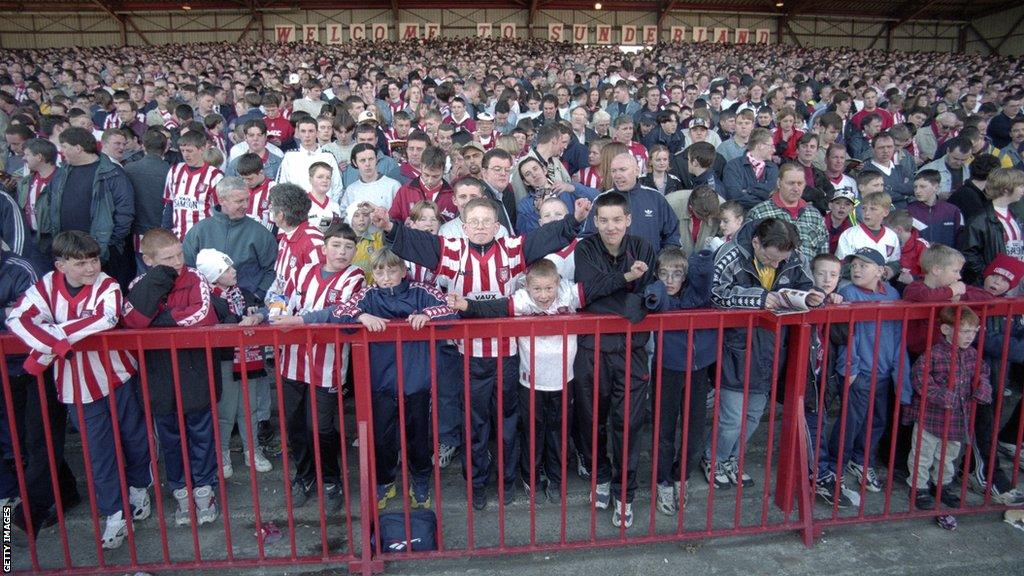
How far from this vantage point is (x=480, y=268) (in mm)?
4027

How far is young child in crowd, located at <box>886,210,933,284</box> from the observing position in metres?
5.34

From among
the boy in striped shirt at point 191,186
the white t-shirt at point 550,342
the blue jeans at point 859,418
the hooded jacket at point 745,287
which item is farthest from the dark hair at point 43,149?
the blue jeans at point 859,418

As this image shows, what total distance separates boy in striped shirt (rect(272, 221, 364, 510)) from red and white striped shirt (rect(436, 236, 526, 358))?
55 cm

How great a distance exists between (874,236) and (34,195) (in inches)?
279

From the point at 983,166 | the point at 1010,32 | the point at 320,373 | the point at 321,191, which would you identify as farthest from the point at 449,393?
the point at 1010,32

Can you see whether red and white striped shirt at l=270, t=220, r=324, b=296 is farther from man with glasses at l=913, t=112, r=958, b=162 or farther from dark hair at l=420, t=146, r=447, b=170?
man with glasses at l=913, t=112, r=958, b=162

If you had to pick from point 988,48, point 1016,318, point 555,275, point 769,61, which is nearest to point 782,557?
point 555,275

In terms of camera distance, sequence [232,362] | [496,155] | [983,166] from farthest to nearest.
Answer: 1. [983,166]
2. [496,155]
3. [232,362]

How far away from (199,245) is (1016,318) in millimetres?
5738

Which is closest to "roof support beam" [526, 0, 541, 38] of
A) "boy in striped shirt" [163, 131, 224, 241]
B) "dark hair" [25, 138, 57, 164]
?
"boy in striped shirt" [163, 131, 224, 241]

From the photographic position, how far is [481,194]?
4.55 metres

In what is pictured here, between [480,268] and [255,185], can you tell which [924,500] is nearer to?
[480,268]

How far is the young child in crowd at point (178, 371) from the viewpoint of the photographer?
3.38 m

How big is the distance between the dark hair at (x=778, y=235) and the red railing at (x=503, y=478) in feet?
1.63
